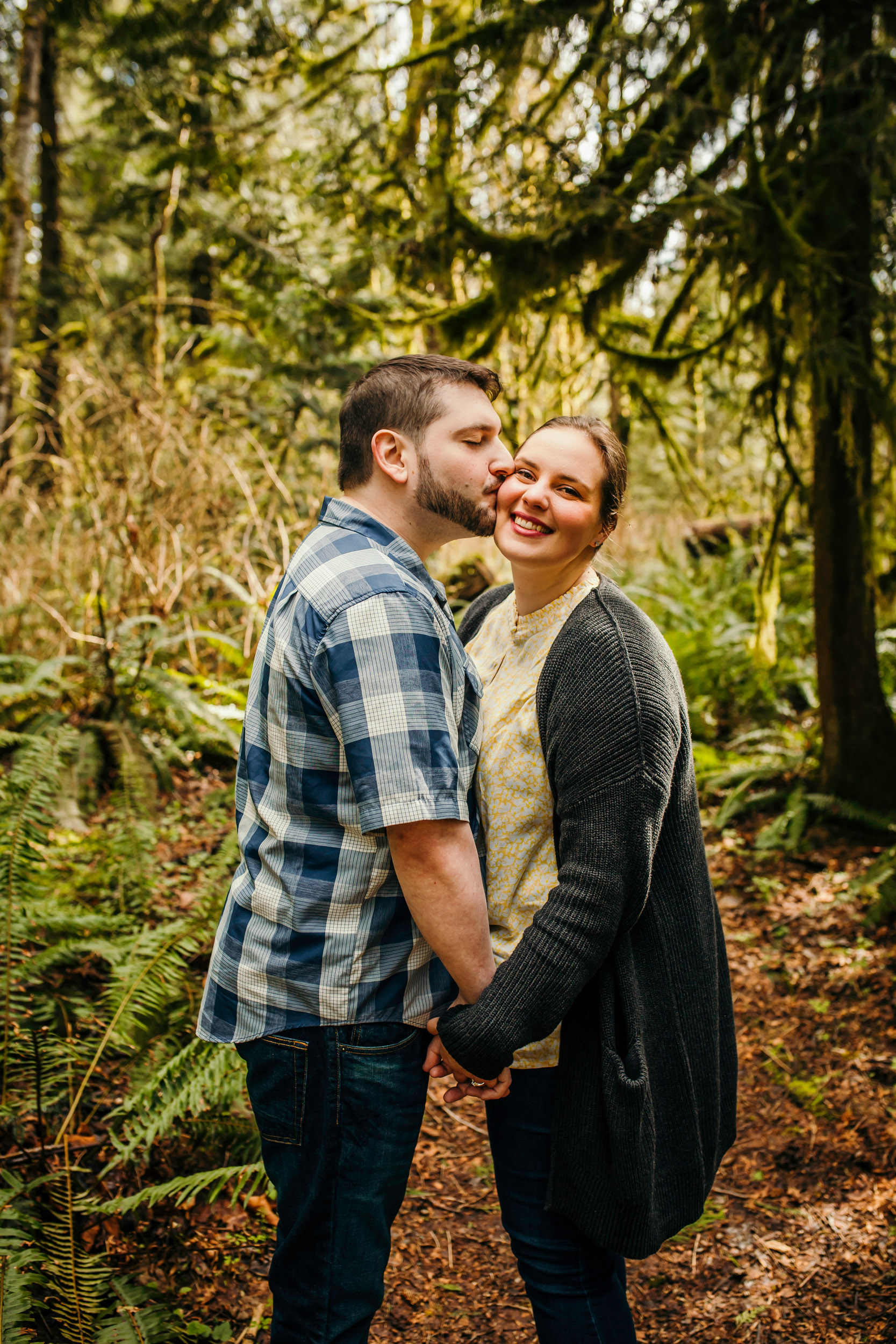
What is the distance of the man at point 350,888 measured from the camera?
1351mm

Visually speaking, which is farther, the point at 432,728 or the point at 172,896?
the point at 172,896

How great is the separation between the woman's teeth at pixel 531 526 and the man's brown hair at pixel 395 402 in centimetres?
29

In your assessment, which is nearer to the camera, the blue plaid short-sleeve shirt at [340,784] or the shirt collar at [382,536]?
the blue plaid short-sleeve shirt at [340,784]

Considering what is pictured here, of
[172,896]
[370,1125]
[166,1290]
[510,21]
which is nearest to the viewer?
[370,1125]

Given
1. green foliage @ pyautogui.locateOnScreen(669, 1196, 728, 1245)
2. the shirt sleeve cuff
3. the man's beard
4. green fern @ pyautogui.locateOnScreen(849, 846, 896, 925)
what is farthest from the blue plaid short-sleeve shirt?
green fern @ pyautogui.locateOnScreen(849, 846, 896, 925)

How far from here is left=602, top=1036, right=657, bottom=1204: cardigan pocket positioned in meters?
1.47

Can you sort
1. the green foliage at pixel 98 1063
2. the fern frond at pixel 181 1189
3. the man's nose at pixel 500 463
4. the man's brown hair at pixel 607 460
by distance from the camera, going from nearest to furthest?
1. the man's nose at pixel 500 463
2. the man's brown hair at pixel 607 460
3. the green foliage at pixel 98 1063
4. the fern frond at pixel 181 1189

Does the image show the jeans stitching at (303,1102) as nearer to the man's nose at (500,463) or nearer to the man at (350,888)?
the man at (350,888)

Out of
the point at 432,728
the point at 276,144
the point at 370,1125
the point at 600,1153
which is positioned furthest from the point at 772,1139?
the point at 276,144

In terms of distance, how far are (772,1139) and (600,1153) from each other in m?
2.04

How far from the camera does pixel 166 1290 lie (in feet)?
7.06

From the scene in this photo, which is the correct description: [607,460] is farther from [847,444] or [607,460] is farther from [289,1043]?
[847,444]

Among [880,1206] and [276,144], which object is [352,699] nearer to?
[880,1206]

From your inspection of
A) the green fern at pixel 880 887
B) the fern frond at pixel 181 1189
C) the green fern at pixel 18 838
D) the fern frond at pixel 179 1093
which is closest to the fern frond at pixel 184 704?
the green fern at pixel 18 838
